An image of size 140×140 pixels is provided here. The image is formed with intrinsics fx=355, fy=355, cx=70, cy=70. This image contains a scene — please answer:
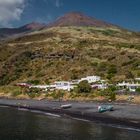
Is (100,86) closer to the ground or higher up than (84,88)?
higher up

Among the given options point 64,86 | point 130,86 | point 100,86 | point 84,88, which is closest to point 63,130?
point 84,88

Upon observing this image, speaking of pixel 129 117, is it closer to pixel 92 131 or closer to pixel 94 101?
pixel 92 131

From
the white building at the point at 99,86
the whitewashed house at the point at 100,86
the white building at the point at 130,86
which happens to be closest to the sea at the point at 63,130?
the white building at the point at 130,86

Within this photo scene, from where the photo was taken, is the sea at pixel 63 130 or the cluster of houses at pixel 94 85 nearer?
the sea at pixel 63 130

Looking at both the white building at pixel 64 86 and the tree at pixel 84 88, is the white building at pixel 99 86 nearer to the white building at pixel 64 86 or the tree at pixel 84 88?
the tree at pixel 84 88

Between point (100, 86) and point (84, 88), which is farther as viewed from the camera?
point (100, 86)

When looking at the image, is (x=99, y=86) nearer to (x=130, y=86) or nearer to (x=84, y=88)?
(x=84, y=88)

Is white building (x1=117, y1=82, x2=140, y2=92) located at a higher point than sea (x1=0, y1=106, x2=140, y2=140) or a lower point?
higher

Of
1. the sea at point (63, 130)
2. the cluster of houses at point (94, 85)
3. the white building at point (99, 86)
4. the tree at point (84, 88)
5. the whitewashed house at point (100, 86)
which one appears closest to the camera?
the sea at point (63, 130)

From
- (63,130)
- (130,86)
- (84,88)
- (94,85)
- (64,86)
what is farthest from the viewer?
(64,86)

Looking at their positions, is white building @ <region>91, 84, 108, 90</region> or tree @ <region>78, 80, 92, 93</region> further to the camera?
white building @ <region>91, 84, 108, 90</region>

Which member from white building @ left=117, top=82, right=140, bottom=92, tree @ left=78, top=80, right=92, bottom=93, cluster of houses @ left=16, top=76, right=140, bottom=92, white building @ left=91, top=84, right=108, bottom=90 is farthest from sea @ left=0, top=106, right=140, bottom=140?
white building @ left=91, top=84, right=108, bottom=90

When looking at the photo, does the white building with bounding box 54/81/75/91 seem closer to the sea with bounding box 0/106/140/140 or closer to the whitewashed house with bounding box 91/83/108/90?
the whitewashed house with bounding box 91/83/108/90
